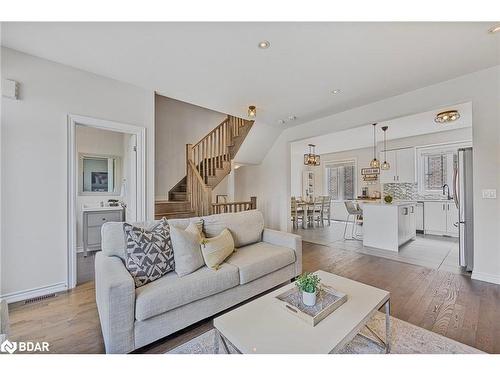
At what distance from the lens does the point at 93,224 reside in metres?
3.88

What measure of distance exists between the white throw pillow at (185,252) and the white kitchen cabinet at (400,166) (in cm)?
648

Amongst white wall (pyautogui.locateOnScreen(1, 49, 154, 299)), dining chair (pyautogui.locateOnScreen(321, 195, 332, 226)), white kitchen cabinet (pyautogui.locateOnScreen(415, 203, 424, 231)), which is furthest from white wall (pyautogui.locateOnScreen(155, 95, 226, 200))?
white kitchen cabinet (pyautogui.locateOnScreen(415, 203, 424, 231))

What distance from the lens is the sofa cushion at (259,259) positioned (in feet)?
6.95

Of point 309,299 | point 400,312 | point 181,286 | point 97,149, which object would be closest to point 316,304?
point 309,299

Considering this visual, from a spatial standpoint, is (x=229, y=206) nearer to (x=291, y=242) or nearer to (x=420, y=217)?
(x=291, y=242)

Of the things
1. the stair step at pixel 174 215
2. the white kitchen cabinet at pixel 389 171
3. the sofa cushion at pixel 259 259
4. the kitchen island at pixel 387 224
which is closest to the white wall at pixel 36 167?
the stair step at pixel 174 215

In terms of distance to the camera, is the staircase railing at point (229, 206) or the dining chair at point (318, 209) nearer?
the staircase railing at point (229, 206)

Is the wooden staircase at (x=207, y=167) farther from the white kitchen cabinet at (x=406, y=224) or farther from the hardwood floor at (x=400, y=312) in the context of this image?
the white kitchen cabinet at (x=406, y=224)

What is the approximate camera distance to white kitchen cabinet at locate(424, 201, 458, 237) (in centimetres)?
533

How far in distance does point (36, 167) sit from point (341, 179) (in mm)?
8417

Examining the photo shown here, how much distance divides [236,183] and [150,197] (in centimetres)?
350

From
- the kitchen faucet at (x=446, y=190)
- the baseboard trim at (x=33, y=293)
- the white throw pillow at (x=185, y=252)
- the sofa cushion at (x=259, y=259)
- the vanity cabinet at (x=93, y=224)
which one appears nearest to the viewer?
the white throw pillow at (x=185, y=252)

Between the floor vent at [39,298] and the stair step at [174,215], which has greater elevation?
the stair step at [174,215]
